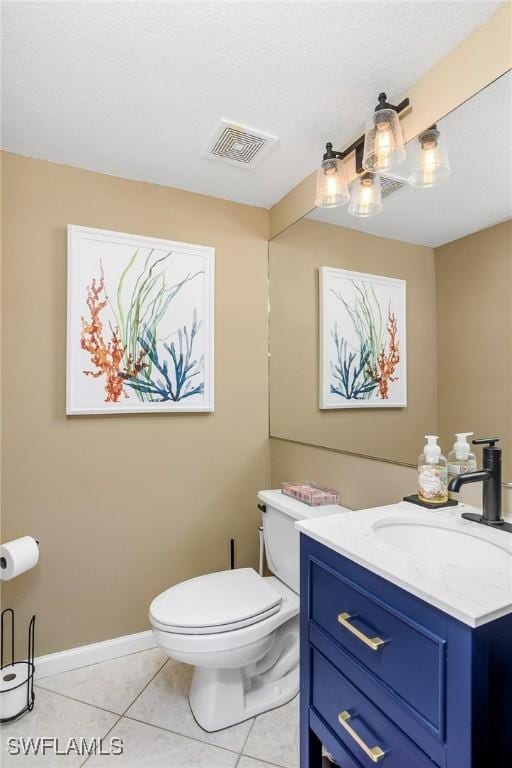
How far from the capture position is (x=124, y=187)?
1.96 metres

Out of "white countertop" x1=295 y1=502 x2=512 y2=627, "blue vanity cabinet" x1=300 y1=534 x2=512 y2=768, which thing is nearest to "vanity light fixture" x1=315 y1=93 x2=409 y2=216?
"white countertop" x1=295 y1=502 x2=512 y2=627

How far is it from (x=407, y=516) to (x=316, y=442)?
2.60 ft

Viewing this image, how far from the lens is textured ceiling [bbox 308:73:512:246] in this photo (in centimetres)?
121

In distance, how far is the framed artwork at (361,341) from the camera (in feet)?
5.24

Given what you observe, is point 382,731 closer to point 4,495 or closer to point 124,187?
point 4,495

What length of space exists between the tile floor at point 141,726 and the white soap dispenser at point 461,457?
1127mm

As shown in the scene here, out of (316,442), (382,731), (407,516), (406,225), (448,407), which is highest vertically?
(406,225)

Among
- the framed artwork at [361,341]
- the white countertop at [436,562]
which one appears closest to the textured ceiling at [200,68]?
the framed artwork at [361,341]

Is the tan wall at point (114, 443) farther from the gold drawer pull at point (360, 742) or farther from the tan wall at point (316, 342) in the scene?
the gold drawer pull at point (360, 742)

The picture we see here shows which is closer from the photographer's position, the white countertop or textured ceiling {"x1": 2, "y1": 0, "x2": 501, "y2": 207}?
the white countertop

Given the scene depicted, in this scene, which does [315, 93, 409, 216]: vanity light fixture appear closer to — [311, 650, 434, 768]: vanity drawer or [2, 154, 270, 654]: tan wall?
[2, 154, 270, 654]: tan wall

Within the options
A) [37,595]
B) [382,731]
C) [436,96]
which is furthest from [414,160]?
[37,595]

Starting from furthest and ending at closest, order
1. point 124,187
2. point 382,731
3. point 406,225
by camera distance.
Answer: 1. point 124,187
2. point 406,225
3. point 382,731

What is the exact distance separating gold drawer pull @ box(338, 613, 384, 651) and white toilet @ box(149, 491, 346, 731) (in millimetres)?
603
